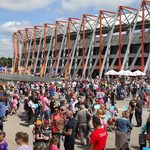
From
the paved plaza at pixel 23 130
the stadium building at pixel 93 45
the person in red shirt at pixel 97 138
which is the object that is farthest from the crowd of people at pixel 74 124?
the stadium building at pixel 93 45

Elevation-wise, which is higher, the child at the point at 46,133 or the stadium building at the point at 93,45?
the stadium building at the point at 93,45

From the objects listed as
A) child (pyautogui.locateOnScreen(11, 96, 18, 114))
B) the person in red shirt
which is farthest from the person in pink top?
the person in red shirt

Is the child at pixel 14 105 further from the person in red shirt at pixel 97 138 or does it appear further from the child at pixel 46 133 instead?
the person in red shirt at pixel 97 138

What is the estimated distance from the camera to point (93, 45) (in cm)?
7756

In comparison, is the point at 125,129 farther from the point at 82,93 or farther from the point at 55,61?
the point at 55,61

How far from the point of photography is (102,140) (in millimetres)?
8141

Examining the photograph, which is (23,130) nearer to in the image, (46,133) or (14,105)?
(14,105)

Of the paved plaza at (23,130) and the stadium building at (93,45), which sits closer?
the paved plaza at (23,130)

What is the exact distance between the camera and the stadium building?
221 ft

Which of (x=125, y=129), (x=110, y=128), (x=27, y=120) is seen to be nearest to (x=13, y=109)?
(x=27, y=120)

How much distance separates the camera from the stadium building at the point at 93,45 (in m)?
67.5

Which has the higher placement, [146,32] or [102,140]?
[146,32]

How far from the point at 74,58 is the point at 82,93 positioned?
5335 cm

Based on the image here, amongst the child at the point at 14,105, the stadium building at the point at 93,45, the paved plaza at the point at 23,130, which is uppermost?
the stadium building at the point at 93,45
